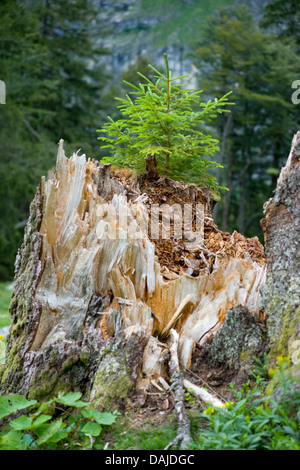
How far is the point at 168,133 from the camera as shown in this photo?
3822 mm

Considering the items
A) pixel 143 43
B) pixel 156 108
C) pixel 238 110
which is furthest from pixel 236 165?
pixel 156 108

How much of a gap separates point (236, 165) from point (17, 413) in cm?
1861

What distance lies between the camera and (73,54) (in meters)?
19.8

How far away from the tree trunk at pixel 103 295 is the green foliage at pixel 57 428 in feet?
0.50

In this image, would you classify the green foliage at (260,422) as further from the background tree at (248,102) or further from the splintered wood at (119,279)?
the background tree at (248,102)

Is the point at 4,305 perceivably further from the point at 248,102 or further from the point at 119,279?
the point at 248,102

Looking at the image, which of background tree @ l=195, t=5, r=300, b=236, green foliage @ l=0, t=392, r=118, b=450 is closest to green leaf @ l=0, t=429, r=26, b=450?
green foliage @ l=0, t=392, r=118, b=450

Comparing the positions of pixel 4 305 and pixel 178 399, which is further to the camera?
pixel 4 305

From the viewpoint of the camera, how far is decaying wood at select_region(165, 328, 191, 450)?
2029 millimetres

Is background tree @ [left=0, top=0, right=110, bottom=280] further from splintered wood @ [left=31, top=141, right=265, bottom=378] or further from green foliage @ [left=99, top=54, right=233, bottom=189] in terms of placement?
splintered wood @ [left=31, top=141, right=265, bottom=378]

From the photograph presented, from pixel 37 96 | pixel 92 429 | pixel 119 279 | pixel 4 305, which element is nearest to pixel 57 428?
pixel 92 429

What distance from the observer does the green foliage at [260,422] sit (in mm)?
1886

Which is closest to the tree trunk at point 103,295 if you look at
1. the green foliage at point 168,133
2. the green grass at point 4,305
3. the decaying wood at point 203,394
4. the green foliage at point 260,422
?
the decaying wood at point 203,394

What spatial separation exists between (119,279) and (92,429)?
888 mm
